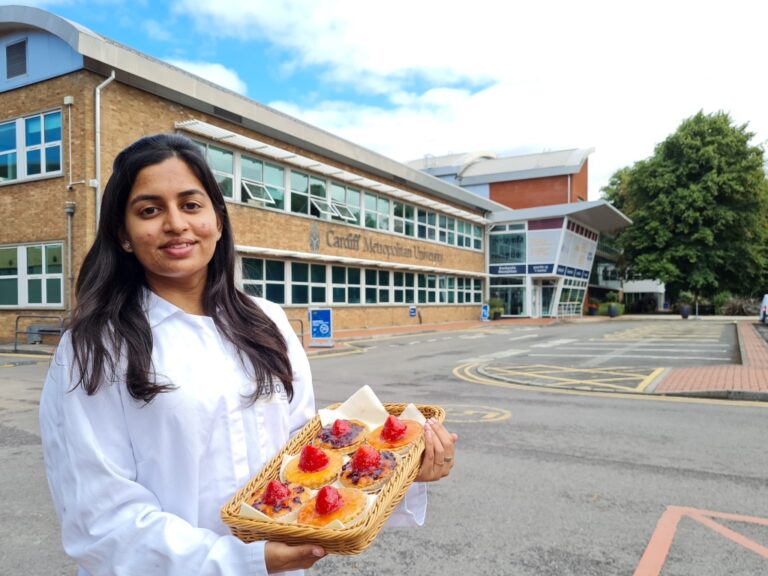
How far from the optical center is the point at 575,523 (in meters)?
3.80

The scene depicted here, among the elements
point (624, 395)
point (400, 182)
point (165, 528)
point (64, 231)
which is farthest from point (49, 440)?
point (400, 182)

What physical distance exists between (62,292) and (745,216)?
139ft

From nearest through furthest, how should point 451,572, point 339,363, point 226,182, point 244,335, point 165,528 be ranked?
→ point 165,528 < point 244,335 < point 451,572 < point 339,363 < point 226,182

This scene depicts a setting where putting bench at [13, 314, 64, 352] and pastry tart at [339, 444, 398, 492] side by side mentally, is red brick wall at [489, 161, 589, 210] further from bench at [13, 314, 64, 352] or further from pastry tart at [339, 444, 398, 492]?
pastry tart at [339, 444, 398, 492]

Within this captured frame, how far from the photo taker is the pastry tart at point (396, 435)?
1.83 meters

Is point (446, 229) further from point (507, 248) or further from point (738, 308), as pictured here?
point (738, 308)

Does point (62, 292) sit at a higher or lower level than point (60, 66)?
lower

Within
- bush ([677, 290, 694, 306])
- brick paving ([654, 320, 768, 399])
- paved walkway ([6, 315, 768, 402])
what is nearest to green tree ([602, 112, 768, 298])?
bush ([677, 290, 694, 306])

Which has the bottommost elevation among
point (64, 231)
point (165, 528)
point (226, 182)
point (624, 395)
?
point (624, 395)

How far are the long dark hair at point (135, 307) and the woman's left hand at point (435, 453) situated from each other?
0.46 metres

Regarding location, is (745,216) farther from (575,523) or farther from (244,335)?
(244,335)

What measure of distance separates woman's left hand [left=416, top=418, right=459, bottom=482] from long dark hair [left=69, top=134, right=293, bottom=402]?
18.0 inches

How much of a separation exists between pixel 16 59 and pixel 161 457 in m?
19.8

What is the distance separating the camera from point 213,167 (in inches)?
459
